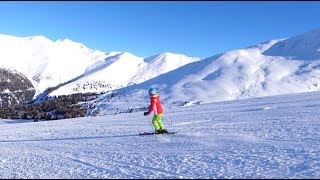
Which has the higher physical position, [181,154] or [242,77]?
[181,154]

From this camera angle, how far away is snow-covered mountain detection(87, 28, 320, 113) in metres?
93.2

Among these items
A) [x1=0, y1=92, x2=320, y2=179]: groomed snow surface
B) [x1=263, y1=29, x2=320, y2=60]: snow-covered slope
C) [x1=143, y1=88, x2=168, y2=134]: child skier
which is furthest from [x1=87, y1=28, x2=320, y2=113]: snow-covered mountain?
[x1=0, y1=92, x2=320, y2=179]: groomed snow surface

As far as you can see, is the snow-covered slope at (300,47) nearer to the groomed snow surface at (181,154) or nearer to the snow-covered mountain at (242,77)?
the snow-covered mountain at (242,77)

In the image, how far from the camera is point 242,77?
106 m

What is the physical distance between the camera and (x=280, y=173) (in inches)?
382

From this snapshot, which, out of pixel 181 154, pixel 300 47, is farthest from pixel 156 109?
pixel 300 47

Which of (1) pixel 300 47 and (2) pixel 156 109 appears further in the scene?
(1) pixel 300 47

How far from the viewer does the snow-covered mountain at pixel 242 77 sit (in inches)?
3671

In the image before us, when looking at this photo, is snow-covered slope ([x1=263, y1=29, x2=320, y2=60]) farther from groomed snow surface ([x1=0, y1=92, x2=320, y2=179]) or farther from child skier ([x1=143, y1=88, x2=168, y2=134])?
groomed snow surface ([x1=0, y1=92, x2=320, y2=179])

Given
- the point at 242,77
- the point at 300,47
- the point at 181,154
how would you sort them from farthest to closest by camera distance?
the point at 300,47 < the point at 242,77 < the point at 181,154

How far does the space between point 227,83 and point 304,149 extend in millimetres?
93620

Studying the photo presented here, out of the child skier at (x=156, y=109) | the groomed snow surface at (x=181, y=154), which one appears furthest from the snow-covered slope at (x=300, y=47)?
the groomed snow surface at (x=181, y=154)

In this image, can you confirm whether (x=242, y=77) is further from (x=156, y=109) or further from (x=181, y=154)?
(x=181, y=154)

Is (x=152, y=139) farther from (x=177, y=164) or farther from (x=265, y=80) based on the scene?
(x=265, y=80)
